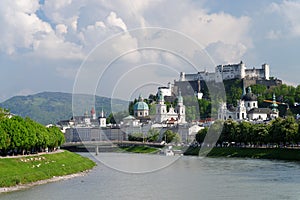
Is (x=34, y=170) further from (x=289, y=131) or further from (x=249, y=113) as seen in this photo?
(x=249, y=113)

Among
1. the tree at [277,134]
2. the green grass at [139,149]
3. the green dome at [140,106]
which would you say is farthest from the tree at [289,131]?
the green grass at [139,149]

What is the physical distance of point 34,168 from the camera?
46.0 metres

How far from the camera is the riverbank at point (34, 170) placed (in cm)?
3953

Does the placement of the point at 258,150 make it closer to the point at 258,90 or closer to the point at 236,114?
the point at 236,114

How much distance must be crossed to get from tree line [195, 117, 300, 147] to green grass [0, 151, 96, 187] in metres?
22.7

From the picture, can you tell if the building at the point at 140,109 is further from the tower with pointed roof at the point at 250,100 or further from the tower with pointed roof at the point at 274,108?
the tower with pointed roof at the point at 250,100

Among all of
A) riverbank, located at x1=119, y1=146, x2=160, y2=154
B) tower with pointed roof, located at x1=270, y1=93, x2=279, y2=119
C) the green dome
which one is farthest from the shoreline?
tower with pointed roof, located at x1=270, y1=93, x2=279, y2=119

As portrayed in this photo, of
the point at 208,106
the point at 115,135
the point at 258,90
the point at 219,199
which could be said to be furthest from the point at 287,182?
the point at 258,90

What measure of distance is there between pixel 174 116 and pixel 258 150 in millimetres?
21510

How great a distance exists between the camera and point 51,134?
216 feet

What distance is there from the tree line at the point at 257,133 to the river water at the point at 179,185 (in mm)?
17274

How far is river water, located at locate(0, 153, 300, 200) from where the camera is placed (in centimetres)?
3447

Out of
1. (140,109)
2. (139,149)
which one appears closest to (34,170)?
(140,109)

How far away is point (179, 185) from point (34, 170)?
11.6 m
